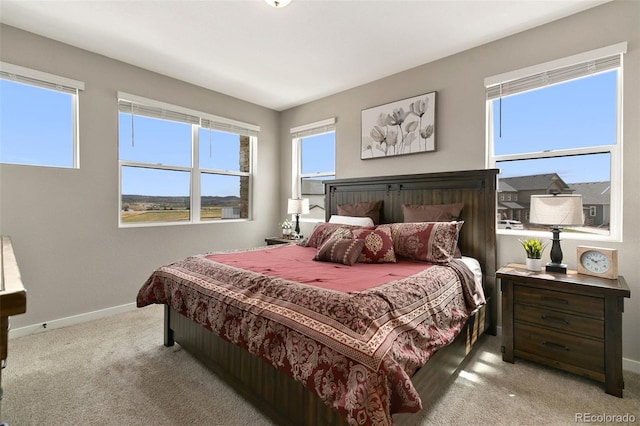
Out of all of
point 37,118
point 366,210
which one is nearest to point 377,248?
point 366,210

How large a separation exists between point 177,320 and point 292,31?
2.65m

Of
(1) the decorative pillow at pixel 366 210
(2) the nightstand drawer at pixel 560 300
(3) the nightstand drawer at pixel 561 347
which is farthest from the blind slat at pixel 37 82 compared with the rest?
(3) the nightstand drawer at pixel 561 347

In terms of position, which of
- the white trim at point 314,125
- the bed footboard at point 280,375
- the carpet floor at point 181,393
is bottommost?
the carpet floor at point 181,393

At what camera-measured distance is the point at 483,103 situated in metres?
2.87

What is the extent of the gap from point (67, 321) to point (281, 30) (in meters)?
3.43

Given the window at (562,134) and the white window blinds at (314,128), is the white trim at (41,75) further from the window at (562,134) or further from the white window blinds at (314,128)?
the window at (562,134)

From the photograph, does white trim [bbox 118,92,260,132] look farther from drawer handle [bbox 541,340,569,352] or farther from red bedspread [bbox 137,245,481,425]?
drawer handle [bbox 541,340,569,352]

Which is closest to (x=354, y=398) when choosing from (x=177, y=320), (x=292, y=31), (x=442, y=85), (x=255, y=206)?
(x=177, y=320)

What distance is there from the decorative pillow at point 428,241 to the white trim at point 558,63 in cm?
139

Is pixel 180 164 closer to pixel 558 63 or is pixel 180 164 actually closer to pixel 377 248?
pixel 377 248

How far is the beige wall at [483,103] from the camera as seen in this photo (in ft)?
7.17

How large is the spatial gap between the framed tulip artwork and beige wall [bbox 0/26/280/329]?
227 centimetres

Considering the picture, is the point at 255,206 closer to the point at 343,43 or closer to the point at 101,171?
the point at 101,171

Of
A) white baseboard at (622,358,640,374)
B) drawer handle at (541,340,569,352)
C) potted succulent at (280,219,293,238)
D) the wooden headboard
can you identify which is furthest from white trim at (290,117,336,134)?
white baseboard at (622,358,640,374)
